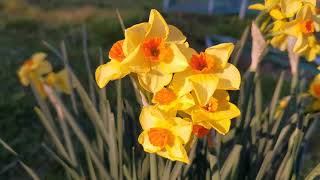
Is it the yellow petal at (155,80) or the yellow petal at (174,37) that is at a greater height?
the yellow petal at (174,37)

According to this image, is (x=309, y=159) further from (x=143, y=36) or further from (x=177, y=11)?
(x=177, y=11)

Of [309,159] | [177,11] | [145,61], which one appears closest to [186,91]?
[145,61]

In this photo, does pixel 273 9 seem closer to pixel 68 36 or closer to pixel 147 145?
pixel 147 145

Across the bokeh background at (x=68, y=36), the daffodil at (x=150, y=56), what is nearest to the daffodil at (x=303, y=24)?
the daffodil at (x=150, y=56)

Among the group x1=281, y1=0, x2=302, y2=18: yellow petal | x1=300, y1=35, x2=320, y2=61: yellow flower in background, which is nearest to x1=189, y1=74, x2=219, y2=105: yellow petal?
x1=281, y1=0, x2=302, y2=18: yellow petal

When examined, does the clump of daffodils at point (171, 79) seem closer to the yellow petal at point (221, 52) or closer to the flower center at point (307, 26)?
the yellow petal at point (221, 52)

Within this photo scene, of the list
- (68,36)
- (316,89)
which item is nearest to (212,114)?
Answer: (316,89)

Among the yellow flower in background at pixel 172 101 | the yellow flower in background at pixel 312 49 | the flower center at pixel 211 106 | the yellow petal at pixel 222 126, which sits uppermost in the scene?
the yellow flower in background at pixel 172 101
